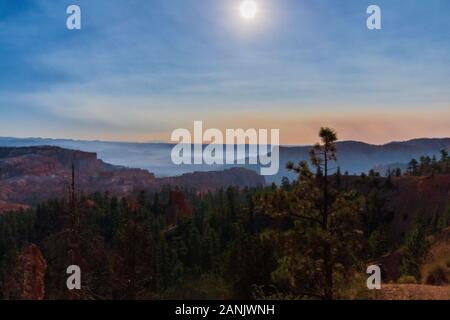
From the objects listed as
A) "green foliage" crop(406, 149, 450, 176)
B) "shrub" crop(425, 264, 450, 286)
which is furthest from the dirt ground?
"green foliage" crop(406, 149, 450, 176)

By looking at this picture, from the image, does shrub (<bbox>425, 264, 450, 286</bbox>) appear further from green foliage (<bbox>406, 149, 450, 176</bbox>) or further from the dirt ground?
green foliage (<bbox>406, 149, 450, 176</bbox>)

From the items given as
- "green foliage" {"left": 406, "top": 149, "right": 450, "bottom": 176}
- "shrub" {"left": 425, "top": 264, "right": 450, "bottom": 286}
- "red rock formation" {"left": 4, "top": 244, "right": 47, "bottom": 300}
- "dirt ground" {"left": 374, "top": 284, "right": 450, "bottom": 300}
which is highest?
→ "green foliage" {"left": 406, "top": 149, "right": 450, "bottom": 176}

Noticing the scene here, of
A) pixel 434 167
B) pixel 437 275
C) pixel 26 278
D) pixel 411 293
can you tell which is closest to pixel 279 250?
A: pixel 411 293

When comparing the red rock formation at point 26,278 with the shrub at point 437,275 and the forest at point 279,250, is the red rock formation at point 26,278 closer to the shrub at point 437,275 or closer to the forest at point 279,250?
the forest at point 279,250

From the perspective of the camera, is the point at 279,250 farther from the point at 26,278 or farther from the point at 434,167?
the point at 434,167

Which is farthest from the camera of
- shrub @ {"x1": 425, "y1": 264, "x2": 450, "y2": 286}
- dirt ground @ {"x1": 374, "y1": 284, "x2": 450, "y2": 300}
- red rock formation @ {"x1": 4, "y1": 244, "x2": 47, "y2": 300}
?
red rock formation @ {"x1": 4, "y1": 244, "x2": 47, "y2": 300}

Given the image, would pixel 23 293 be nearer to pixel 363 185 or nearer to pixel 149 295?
pixel 149 295

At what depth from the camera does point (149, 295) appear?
902 inches

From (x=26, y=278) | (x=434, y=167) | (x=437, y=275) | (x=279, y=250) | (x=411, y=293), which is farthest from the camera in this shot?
(x=434, y=167)

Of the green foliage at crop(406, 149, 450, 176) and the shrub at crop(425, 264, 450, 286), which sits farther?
the green foliage at crop(406, 149, 450, 176)

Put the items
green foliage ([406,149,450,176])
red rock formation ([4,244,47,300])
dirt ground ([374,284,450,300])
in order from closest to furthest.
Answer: dirt ground ([374,284,450,300]), red rock formation ([4,244,47,300]), green foliage ([406,149,450,176])

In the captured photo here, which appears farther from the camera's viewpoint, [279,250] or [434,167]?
[434,167]

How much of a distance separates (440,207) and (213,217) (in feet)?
158
